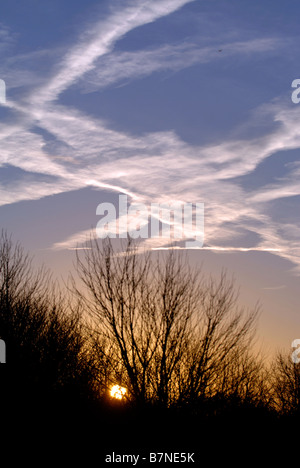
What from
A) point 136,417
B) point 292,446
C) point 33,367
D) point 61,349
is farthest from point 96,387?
point 292,446

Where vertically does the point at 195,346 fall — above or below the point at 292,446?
above

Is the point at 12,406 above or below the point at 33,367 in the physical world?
below

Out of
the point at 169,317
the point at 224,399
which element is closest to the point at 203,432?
the point at 224,399

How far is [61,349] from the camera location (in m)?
22.7

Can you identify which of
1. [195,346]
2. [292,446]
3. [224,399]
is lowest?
[292,446]

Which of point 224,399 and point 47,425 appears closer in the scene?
point 47,425

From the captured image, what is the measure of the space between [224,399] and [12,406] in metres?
7.67

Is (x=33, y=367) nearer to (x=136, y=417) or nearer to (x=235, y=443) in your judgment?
(x=136, y=417)

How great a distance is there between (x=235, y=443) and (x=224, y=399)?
3.78m

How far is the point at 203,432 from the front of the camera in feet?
62.9
